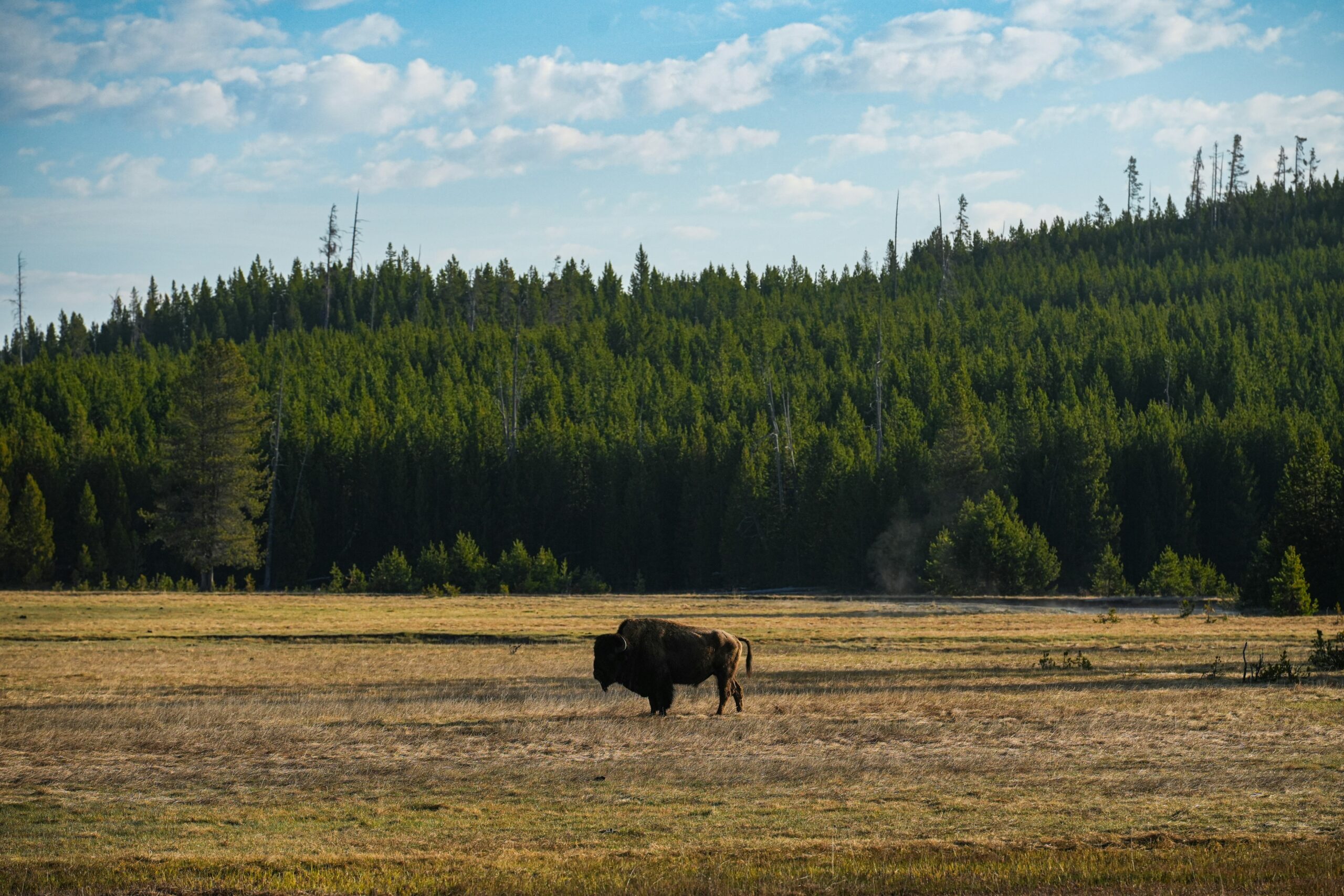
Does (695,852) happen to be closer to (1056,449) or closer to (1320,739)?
(1320,739)

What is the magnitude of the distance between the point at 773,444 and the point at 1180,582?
48855mm

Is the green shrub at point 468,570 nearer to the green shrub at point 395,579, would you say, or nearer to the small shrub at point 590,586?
the green shrub at point 395,579

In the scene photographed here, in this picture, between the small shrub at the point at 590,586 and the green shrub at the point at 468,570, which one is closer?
the green shrub at the point at 468,570


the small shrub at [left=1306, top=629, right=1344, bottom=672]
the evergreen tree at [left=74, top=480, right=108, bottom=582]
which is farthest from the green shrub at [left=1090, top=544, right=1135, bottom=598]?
the evergreen tree at [left=74, top=480, right=108, bottom=582]

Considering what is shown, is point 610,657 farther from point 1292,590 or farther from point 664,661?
point 1292,590

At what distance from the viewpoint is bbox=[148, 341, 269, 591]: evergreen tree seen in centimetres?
8056

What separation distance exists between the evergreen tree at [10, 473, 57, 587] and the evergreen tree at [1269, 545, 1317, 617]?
80519 millimetres

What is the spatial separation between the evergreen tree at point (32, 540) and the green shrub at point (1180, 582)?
75.4m

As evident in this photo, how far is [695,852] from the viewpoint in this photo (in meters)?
12.5

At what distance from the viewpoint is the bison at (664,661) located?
22.8 metres

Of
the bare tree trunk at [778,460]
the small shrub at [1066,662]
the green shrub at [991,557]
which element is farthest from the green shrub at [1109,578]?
the small shrub at [1066,662]

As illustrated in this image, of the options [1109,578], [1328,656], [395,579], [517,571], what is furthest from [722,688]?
[517,571]

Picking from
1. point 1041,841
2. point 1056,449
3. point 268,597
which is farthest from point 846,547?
point 1041,841

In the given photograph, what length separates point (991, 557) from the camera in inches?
2862
